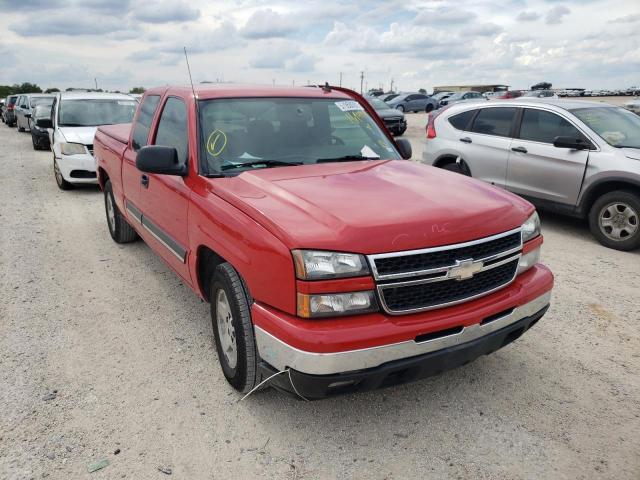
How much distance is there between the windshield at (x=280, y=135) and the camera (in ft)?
11.3

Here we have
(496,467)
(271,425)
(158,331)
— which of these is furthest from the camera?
(158,331)

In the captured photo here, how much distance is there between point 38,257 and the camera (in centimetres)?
564

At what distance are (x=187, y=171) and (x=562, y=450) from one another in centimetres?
282

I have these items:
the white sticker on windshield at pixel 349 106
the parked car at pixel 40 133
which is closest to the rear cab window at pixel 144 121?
the white sticker on windshield at pixel 349 106

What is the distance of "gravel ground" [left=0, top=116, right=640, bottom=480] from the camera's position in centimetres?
257

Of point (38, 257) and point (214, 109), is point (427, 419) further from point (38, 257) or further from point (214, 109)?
point (38, 257)

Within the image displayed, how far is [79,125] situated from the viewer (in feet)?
32.1

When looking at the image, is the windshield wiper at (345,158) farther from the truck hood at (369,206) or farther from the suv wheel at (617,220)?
the suv wheel at (617,220)

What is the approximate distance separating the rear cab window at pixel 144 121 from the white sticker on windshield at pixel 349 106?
5.34 ft

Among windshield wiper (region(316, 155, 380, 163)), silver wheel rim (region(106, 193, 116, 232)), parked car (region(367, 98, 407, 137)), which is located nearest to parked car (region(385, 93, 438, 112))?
parked car (region(367, 98, 407, 137))

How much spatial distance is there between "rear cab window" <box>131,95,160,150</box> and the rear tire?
4.15ft

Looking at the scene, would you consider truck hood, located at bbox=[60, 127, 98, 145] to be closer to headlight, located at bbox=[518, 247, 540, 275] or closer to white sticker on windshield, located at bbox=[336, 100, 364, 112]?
white sticker on windshield, located at bbox=[336, 100, 364, 112]

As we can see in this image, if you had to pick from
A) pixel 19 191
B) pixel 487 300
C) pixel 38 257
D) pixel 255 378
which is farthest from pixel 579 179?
pixel 19 191

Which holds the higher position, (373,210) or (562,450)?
(373,210)
